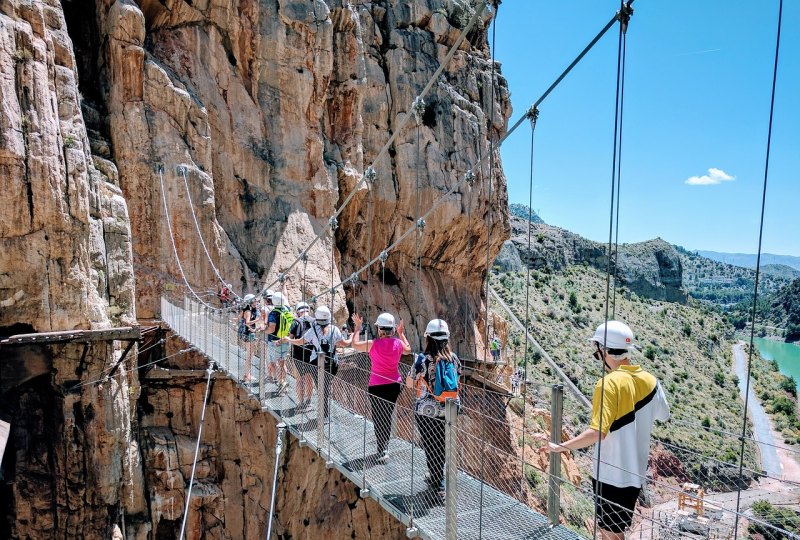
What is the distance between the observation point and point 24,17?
5945 mm

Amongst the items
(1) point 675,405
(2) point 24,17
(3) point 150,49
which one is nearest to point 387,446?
(2) point 24,17

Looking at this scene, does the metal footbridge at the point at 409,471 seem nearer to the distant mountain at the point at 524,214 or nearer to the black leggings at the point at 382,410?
the black leggings at the point at 382,410

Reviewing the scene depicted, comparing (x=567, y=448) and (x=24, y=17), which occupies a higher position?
(x=24, y=17)

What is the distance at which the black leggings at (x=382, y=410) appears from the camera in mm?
3475

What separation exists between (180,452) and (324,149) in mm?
6294

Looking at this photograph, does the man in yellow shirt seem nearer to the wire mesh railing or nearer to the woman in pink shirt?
the wire mesh railing

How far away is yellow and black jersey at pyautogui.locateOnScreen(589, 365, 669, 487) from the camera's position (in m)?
2.14

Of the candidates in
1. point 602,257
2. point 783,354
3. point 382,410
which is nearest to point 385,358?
point 382,410

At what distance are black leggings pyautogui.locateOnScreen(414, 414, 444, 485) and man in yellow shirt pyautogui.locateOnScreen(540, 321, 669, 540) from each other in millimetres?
885

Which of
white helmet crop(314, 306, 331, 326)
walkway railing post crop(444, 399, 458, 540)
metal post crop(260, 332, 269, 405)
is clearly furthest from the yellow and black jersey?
metal post crop(260, 332, 269, 405)

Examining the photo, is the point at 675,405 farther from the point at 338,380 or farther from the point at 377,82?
the point at 338,380

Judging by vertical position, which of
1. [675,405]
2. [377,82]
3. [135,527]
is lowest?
[675,405]

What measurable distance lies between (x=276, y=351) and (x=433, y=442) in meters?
2.47

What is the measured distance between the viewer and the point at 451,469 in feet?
8.50
